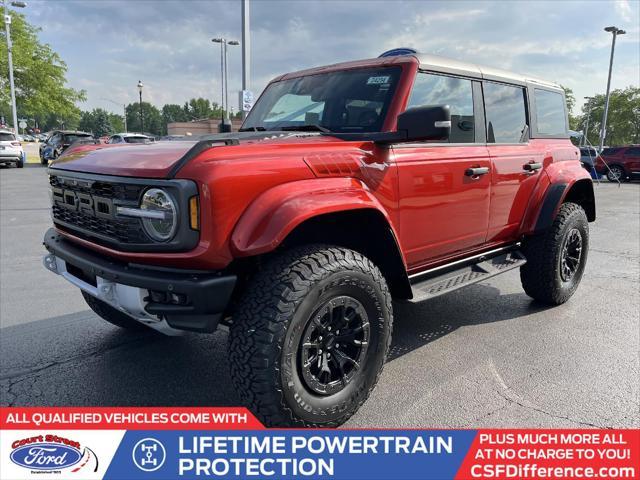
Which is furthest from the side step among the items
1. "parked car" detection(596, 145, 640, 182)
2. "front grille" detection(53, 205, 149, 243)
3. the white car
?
the white car

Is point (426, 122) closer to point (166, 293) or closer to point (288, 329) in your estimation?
point (288, 329)

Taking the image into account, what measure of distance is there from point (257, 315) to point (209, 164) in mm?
706

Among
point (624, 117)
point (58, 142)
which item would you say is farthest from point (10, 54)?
point (624, 117)

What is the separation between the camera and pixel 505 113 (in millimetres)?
4059

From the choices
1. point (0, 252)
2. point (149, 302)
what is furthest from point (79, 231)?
point (0, 252)

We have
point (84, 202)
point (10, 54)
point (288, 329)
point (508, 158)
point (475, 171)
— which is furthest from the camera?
point (10, 54)

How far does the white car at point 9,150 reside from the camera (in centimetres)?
2030

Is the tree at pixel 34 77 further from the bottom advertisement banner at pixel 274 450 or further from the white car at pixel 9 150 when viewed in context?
the bottom advertisement banner at pixel 274 450

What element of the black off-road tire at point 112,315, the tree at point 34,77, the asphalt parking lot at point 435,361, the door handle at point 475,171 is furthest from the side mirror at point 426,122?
the tree at point 34,77

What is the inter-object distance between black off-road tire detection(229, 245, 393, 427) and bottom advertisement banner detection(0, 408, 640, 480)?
114 mm

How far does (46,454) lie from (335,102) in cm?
255

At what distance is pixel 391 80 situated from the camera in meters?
3.15

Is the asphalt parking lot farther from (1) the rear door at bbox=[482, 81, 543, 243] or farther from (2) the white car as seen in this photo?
(2) the white car

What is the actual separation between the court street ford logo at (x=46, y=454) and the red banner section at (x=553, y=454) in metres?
1.68
